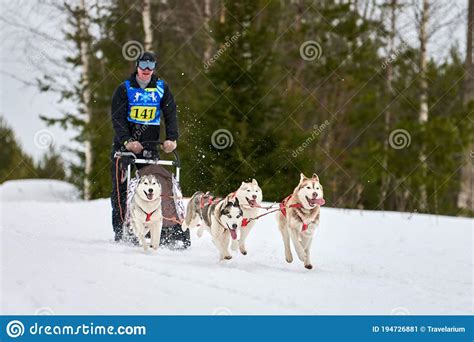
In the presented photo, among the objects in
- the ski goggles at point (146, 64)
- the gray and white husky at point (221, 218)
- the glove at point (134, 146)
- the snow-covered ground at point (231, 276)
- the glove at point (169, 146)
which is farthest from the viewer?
the glove at point (169, 146)

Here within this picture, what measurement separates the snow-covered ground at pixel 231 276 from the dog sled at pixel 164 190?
160 mm

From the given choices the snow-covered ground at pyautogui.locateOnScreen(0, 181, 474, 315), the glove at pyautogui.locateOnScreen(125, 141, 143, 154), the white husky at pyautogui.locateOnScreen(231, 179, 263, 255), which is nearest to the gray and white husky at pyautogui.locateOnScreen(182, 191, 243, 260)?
the white husky at pyautogui.locateOnScreen(231, 179, 263, 255)

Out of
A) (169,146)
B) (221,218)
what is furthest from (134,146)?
(221,218)

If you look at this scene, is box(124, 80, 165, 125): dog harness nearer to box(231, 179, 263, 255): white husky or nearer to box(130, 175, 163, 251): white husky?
box(130, 175, 163, 251): white husky

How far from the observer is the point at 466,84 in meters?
14.2

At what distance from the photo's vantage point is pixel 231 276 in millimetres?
4305

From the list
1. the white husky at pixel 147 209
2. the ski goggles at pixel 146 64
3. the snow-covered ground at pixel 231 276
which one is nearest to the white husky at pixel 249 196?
the snow-covered ground at pixel 231 276

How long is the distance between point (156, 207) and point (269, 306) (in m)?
1.55

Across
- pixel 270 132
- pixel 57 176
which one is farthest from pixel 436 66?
pixel 57 176

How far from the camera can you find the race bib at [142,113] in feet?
17.5

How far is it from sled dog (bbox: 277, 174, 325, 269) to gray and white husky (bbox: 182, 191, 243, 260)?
371 mm

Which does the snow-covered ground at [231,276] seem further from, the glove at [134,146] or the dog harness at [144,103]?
the dog harness at [144,103]

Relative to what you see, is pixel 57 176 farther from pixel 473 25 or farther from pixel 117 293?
pixel 117 293

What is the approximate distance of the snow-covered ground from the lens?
3.63m
